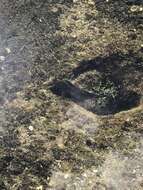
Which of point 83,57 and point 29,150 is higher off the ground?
point 83,57

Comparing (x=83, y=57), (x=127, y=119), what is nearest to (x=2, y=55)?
(x=83, y=57)

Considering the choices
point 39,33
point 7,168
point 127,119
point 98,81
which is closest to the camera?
point 7,168

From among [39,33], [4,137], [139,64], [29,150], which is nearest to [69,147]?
[29,150]

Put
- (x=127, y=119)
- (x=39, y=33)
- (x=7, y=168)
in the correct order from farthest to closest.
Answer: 1. (x=39, y=33)
2. (x=127, y=119)
3. (x=7, y=168)

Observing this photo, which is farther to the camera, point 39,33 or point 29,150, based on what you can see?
point 39,33

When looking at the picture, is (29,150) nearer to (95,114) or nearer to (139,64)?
(95,114)

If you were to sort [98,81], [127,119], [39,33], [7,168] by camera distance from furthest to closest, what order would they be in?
[39,33] → [98,81] → [127,119] → [7,168]

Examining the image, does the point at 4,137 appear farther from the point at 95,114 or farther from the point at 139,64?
the point at 139,64

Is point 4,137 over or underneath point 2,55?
underneath

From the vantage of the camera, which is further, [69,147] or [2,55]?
[2,55]
